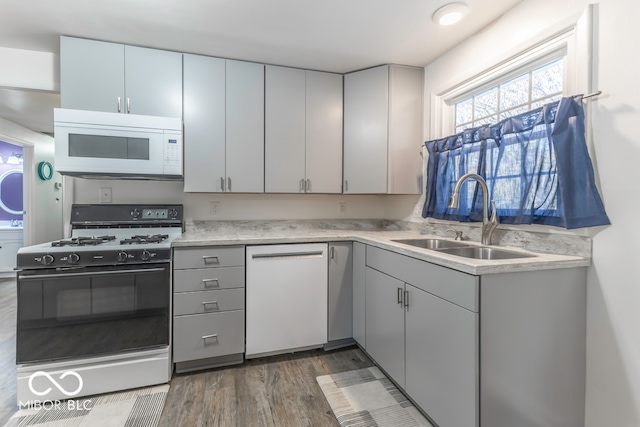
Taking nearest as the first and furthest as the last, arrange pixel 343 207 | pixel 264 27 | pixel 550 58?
pixel 550 58 → pixel 264 27 → pixel 343 207

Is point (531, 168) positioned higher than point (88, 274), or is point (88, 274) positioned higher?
point (531, 168)

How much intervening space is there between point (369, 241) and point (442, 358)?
87 centimetres

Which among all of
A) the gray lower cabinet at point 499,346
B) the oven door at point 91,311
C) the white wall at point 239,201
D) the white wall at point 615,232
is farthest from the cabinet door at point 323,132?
the white wall at point 615,232

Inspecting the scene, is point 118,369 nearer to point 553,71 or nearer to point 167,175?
point 167,175

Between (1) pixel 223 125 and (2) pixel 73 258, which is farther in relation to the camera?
(1) pixel 223 125

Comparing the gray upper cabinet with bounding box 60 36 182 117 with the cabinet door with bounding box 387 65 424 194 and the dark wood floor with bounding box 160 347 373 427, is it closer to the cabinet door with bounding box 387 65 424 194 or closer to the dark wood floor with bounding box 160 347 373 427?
the cabinet door with bounding box 387 65 424 194

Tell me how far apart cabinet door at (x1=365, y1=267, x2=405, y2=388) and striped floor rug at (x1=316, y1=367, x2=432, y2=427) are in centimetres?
10

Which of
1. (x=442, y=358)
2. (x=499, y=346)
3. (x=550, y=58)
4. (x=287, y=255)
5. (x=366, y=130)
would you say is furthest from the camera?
(x=366, y=130)

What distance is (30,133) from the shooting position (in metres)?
4.45

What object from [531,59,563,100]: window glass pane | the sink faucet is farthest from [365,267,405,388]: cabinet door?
[531,59,563,100]: window glass pane

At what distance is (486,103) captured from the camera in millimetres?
2018

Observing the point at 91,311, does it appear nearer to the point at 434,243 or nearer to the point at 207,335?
the point at 207,335

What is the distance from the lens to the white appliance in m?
1.95

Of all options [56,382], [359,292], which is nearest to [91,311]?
[56,382]
